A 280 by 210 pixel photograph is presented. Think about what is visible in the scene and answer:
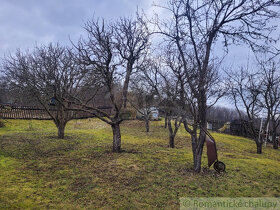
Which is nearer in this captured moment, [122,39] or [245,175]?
[245,175]

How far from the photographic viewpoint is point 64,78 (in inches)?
394

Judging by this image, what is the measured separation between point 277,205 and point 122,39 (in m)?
6.97

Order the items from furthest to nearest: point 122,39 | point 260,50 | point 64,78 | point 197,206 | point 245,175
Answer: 1. point 64,78
2. point 122,39
3. point 245,175
4. point 260,50
5. point 197,206

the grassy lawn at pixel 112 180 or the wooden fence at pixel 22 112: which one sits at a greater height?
the wooden fence at pixel 22 112

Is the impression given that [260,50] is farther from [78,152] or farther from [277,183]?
[78,152]

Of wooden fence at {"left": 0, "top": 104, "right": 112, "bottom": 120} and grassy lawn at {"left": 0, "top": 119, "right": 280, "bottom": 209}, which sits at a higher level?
wooden fence at {"left": 0, "top": 104, "right": 112, "bottom": 120}

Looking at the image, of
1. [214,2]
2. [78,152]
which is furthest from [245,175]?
[78,152]

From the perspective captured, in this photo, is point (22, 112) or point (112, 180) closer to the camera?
point (112, 180)

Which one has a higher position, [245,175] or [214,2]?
[214,2]

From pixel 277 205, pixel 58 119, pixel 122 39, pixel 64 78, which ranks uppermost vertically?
pixel 122 39

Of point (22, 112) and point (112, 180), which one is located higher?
point (22, 112)

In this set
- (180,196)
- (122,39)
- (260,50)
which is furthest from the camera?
(122,39)

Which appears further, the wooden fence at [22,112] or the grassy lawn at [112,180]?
the wooden fence at [22,112]

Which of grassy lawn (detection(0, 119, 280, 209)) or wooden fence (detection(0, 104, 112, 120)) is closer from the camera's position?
grassy lawn (detection(0, 119, 280, 209))
